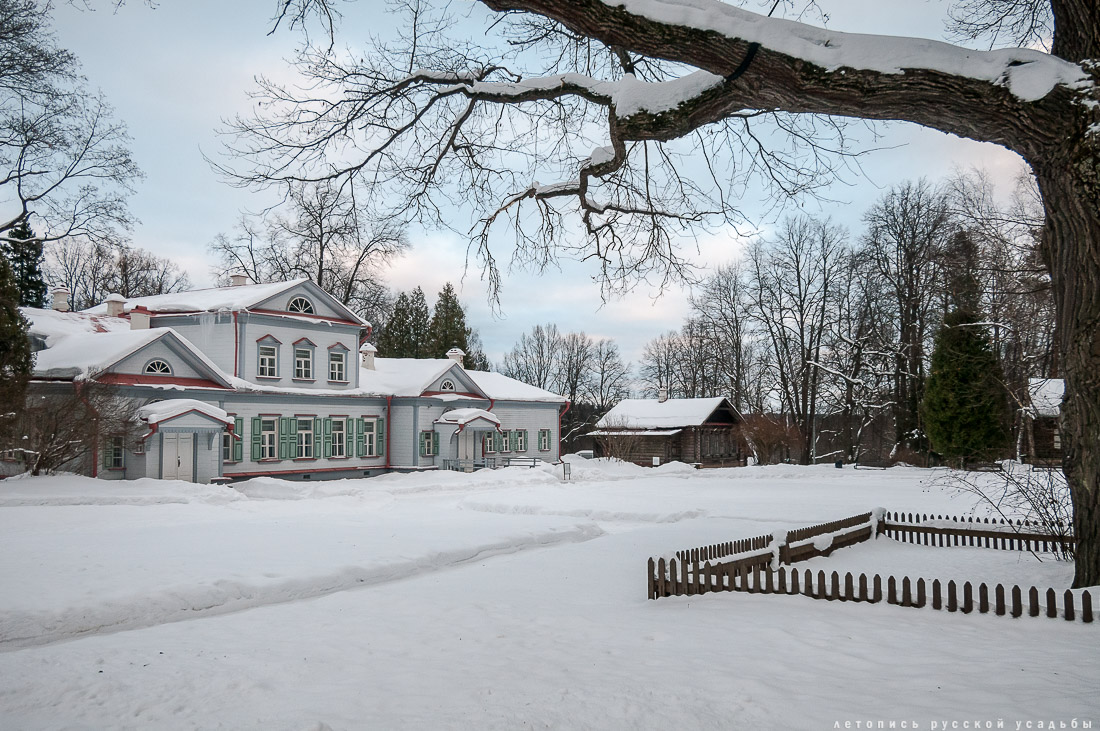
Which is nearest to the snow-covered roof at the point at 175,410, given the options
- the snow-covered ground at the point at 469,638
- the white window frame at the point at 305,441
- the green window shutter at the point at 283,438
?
the green window shutter at the point at 283,438

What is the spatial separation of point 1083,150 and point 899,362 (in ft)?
125

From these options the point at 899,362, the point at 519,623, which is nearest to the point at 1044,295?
the point at 519,623

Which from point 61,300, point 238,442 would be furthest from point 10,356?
point 61,300

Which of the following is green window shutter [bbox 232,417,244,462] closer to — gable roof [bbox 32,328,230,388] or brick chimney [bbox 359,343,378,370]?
gable roof [bbox 32,328,230,388]

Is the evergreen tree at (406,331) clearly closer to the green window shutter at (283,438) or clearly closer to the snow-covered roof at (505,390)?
the snow-covered roof at (505,390)

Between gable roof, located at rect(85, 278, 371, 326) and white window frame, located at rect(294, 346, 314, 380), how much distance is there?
144 cm

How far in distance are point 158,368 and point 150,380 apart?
0.59m

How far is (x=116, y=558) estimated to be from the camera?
1213 cm

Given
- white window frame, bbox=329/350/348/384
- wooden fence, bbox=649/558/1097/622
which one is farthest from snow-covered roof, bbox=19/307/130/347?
wooden fence, bbox=649/558/1097/622

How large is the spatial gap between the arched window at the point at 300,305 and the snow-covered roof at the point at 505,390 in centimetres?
951

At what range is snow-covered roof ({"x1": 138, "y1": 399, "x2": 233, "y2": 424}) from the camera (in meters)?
24.7

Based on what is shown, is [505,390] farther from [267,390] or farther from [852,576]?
[852,576]

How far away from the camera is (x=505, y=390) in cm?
4097

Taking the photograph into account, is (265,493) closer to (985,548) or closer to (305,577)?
(305,577)
